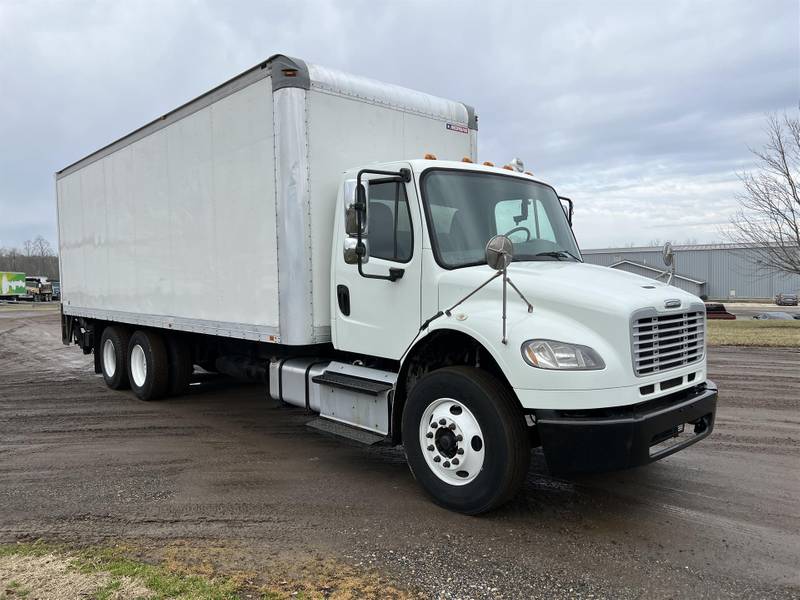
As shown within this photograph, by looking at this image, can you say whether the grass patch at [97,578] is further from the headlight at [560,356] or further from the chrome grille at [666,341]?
the chrome grille at [666,341]

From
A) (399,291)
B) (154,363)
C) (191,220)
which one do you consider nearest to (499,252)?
(399,291)

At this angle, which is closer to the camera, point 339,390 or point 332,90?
point 339,390

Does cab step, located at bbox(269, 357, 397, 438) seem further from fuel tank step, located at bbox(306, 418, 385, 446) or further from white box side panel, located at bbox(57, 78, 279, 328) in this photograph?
white box side panel, located at bbox(57, 78, 279, 328)

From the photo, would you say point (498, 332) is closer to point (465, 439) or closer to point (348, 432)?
point (465, 439)

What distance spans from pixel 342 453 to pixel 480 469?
7.39 ft

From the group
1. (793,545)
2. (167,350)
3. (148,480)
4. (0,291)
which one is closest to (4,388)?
(167,350)

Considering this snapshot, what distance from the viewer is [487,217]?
5121 mm

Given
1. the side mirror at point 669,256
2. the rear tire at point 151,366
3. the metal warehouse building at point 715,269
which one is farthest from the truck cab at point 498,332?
the metal warehouse building at point 715,269

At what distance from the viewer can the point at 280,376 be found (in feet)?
21.2

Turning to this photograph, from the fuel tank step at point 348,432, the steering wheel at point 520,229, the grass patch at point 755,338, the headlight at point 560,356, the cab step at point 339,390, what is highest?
the steering wheel at point 520,229

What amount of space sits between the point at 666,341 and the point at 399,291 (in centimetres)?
207

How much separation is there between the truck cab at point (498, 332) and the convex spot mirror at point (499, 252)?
11 cm

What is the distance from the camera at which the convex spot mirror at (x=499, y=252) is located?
3941 mm

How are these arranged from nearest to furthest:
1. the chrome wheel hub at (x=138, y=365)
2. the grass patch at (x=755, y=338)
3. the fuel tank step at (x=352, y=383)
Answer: the fuel tank step at (x=352, y=383), the chrome wheel hub at (x=138, y=365), the grass patch at (x=755, y=338)
